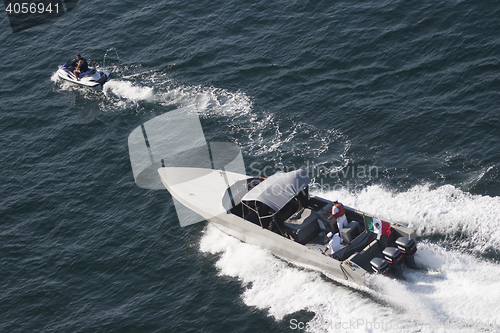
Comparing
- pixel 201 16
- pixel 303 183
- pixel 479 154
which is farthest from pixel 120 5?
pixel 479 154

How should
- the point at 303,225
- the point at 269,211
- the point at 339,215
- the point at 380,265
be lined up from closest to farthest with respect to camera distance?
the point at 380,265 < the point at 339,215 < the point at 303,225 < the point at 269,211

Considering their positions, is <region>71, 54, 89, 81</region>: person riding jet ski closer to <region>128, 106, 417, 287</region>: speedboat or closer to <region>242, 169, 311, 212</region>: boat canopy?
<region>128, 106, 417, 287</region>: speedboat

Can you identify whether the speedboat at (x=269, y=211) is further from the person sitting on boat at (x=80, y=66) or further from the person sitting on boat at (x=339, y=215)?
the person sitting on boat at (x=80, y=66)

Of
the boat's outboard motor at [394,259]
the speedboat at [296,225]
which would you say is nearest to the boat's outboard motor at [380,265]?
the speedboat at [296,225]

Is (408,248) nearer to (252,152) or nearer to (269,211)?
(269,211)

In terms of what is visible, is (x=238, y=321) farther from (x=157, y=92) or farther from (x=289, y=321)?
(x=157, y=92)

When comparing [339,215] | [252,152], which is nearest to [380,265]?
[339,215]

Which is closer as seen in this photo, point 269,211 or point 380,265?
point 380,265
